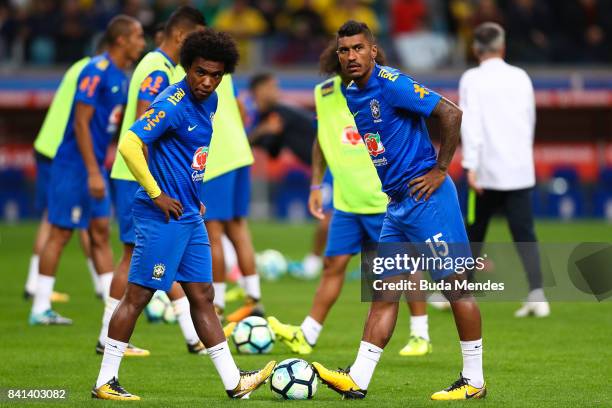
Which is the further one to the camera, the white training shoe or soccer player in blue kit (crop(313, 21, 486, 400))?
the white training shoe

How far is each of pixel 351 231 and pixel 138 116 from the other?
1.97 m

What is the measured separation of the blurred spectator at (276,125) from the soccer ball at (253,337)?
5942 mm

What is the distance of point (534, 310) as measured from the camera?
11.9 m

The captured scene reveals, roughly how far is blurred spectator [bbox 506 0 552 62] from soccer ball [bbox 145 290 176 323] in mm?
13028

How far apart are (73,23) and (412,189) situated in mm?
17353

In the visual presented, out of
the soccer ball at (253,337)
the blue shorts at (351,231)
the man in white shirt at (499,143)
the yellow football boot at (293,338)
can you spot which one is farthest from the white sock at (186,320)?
the man in white shirt at (499,143)

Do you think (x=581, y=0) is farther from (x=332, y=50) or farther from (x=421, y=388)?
(x=421, y=388)

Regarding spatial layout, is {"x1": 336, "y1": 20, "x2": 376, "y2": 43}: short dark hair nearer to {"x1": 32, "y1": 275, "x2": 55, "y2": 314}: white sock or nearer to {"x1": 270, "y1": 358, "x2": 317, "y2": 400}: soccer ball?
{"x1": 270, "y1": 358, "x2": 317, "y2": 400}: soccer ball

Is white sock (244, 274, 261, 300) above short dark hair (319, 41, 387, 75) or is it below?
below

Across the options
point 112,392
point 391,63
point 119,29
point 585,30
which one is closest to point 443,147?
point 112,392

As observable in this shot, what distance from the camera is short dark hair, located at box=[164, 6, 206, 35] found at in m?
9.43

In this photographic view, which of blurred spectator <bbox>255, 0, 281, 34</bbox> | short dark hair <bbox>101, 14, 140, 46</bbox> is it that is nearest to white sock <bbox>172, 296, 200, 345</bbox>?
short dark hair <bbox>101, 14, 140, 46</bbox>

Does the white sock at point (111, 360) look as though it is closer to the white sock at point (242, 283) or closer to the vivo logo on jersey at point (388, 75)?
the vivo logo on jersey at point (388, 75)

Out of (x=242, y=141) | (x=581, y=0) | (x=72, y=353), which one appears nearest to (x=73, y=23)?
(x=581, y=0)
